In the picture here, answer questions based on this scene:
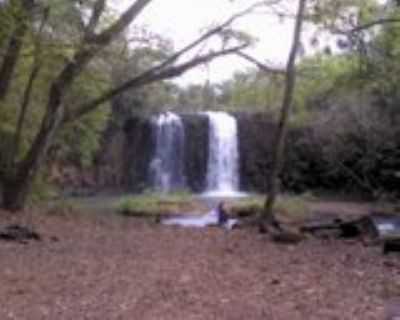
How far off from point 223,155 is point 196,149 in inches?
49.4

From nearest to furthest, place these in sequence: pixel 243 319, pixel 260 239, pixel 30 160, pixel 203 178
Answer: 1. pixel 243 319
2. pixel 260 239
3. pixel 30 160
4. pixel 203 178

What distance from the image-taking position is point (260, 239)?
1352 centimetres

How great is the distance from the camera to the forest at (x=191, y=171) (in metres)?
7.74

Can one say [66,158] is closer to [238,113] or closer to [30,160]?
[238,113]

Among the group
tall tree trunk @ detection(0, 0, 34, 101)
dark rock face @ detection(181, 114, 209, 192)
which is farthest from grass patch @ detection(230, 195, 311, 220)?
dark rock face @ detection(181, 114, 209, 192)

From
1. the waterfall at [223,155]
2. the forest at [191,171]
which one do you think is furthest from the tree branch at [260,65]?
the waterfall at [223,155]

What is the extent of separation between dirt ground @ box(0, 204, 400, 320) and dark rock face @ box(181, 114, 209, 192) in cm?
2124

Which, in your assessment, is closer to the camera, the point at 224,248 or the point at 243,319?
the point at 243,319

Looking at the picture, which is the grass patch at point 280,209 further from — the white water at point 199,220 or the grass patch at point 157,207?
the grass patch at point 157,207

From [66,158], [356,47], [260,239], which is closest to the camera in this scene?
[260,239]

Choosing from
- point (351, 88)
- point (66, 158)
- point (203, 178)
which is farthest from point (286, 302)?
point (203, 178)

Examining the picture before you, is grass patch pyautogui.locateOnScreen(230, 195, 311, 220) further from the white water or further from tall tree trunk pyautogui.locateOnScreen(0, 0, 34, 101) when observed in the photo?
tall tree trunk pyautogui.locateOnScreen(0, 0, 34, 101)

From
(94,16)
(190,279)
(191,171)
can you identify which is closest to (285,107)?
(94,16)

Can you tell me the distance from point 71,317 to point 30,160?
1053cm
